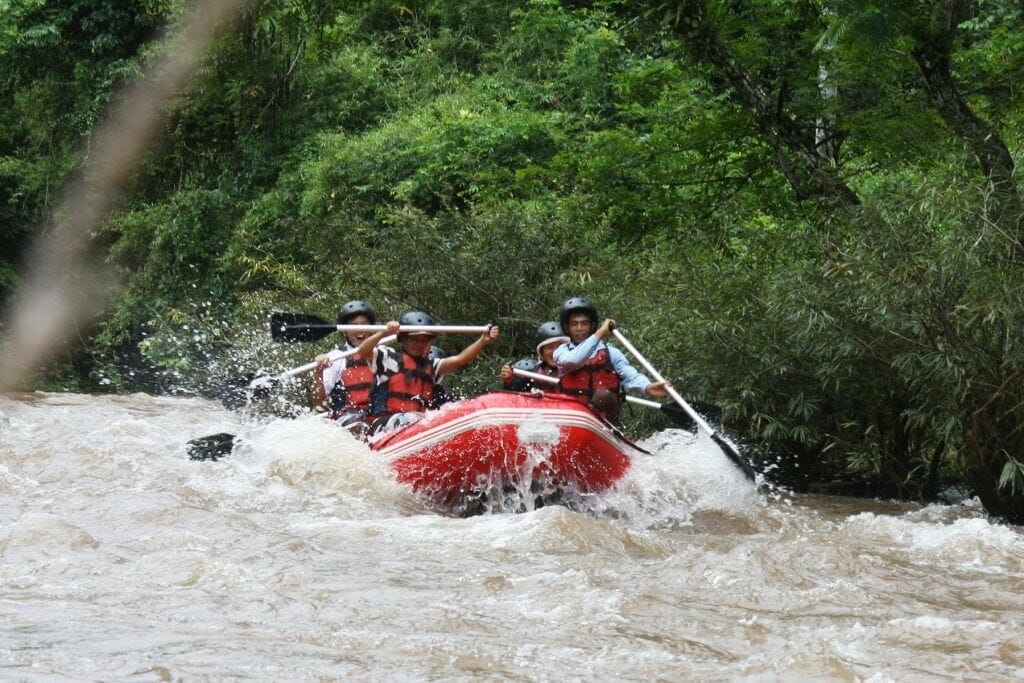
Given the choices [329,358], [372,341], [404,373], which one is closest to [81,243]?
[329,358]

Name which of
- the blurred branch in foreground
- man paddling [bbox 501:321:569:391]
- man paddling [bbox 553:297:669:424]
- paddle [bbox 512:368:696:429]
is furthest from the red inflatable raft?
the blurred branch in foreground

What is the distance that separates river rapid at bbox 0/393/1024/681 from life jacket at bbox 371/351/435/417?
1.30 feet

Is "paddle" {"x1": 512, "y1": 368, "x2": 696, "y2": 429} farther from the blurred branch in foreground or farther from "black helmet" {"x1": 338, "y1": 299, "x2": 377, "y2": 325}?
the blurred branch in foreground

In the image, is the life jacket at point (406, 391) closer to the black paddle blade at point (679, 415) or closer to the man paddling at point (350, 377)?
the man paddling at point (350, 377)

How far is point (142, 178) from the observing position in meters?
22.8

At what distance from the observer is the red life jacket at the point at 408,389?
8.36m

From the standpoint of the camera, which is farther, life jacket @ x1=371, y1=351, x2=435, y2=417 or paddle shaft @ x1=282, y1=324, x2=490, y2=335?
life jacket @ x1=371, y1=351, x2=435, y2=417

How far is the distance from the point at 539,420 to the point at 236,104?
16.3 m

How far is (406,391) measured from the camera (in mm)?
8375

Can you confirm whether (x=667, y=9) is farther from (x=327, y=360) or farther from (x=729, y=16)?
(x=327, y=360)

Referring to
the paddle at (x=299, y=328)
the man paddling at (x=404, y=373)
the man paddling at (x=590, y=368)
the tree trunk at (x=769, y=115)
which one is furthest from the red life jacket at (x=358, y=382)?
the tree trunk at (x=769, y=115)

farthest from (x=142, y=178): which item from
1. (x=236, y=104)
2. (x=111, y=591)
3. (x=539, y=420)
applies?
(x=111, y=591)

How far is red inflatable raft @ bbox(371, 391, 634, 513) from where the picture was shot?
7.09 metres

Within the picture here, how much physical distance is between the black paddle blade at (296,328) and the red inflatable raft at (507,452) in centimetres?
226
